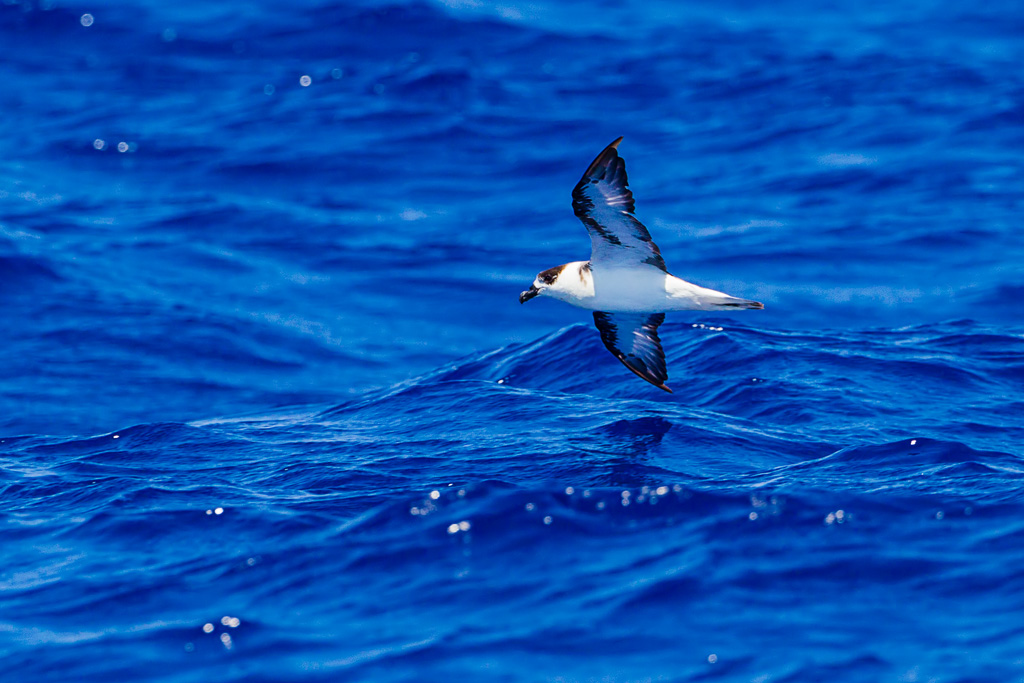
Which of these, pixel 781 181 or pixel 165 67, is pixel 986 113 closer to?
pixel 781 181

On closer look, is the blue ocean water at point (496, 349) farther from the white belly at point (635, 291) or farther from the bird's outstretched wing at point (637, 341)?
the white belly at point (635, 291)

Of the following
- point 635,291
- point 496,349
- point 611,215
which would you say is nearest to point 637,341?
point 635,291

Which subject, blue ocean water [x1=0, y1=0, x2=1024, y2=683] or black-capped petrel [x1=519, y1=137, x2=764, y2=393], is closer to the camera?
blue ocean water [x1=0, y1=0, x2=1024, y2=683]

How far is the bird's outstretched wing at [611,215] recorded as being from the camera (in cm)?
934

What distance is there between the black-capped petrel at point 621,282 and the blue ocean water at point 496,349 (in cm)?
85

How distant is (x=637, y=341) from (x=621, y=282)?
119 cm

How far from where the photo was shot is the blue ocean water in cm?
806

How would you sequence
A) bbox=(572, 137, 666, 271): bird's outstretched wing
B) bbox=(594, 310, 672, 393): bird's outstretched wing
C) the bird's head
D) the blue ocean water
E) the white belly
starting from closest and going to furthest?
the blue ocean water
bbox=(572, 137, 666, 271): bird's outstretched wing
the white belly
the bird's head
bbox=(594, 310, 672, 393): bird's outstretched wing

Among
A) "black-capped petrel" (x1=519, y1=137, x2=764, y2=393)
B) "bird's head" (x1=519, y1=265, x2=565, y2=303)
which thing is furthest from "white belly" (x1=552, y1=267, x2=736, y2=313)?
"bird's head" (x1=519, y1=265, x2=565, y2=303)

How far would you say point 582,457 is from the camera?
10508mm

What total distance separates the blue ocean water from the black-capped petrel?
850 millimetres

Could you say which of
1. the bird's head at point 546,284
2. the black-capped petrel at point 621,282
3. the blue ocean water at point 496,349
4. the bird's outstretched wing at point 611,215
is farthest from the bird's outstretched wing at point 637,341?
the bird's outstretched wing at point 611,215

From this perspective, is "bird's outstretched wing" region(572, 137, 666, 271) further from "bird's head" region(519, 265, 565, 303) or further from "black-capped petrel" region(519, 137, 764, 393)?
"bird's head" region(519, 265, 565, 303)

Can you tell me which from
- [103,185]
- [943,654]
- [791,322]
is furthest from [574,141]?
[943,654]
